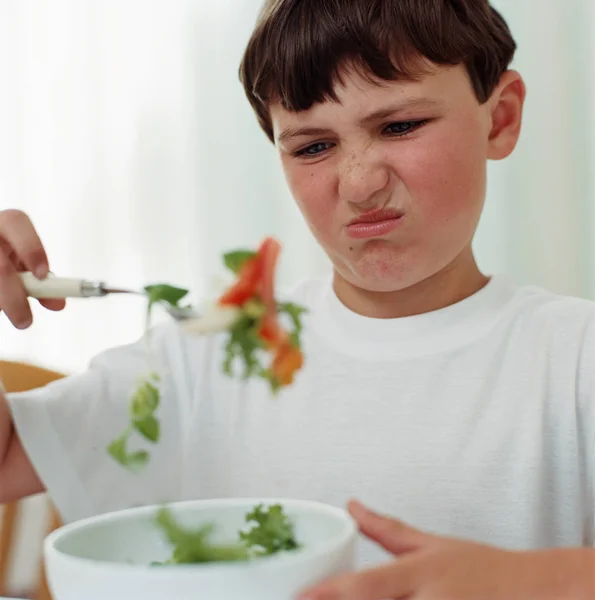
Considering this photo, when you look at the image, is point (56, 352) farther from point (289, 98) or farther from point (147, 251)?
point (289, 98)

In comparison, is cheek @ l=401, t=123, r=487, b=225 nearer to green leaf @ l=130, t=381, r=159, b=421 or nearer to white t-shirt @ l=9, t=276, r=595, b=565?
white t-shirt @ l=9, t=276, r=595, b=565

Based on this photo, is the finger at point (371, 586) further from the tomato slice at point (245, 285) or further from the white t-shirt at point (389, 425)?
the white t-shirt at point (389, 425)

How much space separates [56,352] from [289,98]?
3.25 feet

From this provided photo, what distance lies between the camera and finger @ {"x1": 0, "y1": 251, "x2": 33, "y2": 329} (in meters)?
0.70

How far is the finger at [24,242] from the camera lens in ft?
2.40

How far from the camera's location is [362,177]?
0.79 metres

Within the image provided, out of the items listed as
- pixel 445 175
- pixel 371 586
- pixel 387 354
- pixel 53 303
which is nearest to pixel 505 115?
pixel 445 175

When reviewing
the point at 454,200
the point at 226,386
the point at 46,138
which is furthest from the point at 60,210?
the point at 454,200

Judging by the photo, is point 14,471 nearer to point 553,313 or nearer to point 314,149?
point 314,149

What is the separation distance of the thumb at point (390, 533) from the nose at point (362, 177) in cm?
34

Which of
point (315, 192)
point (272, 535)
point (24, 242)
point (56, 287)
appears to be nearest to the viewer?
point (272, 535)

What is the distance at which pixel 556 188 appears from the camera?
4.73 feet

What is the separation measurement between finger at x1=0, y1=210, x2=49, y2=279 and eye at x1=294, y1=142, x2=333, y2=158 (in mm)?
279

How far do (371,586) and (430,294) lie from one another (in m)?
0.52
